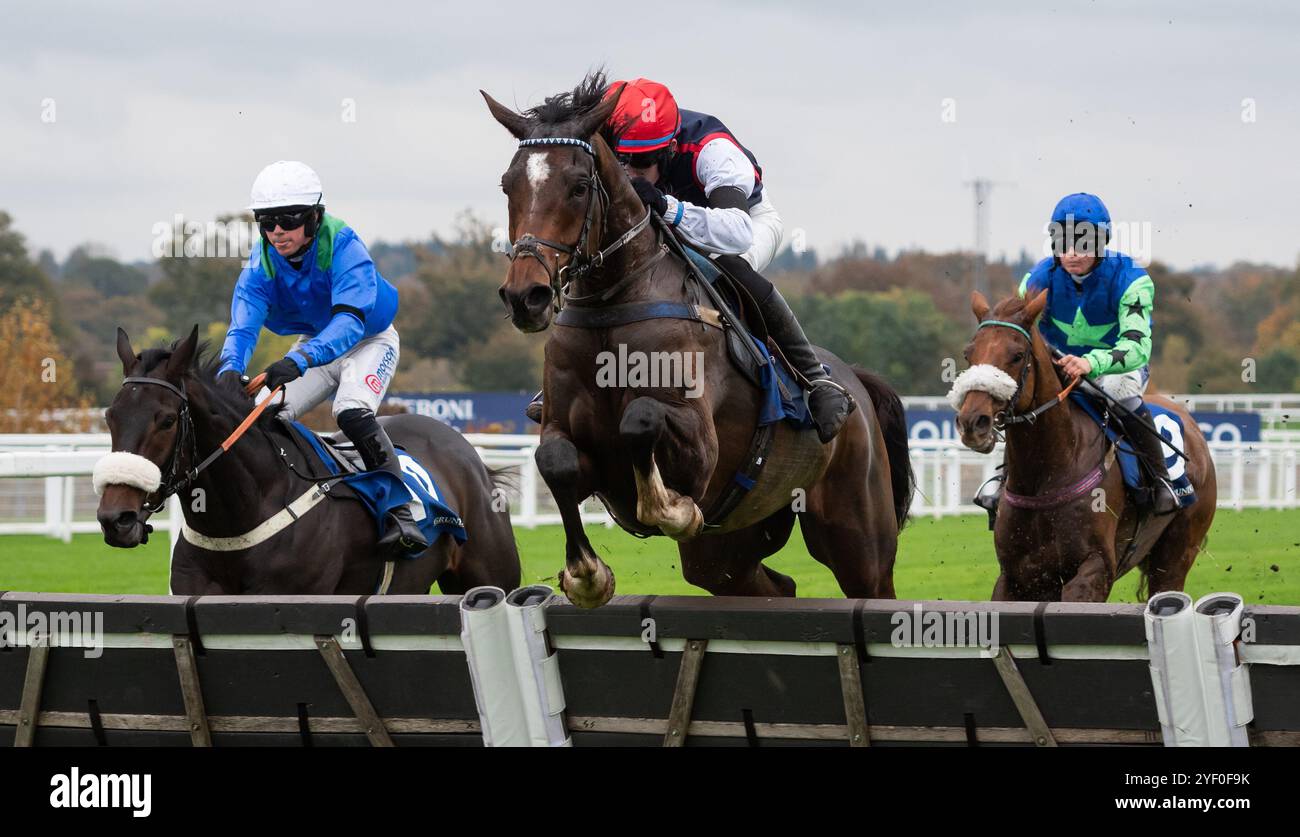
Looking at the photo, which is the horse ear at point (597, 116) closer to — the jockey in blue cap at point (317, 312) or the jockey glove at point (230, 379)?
the jockey in blue cap at point (317, 312)

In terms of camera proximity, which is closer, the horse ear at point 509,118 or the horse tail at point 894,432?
the horse ear at point 509,118

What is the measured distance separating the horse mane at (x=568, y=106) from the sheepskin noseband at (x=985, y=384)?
6.81 feet

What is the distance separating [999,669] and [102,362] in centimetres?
4313

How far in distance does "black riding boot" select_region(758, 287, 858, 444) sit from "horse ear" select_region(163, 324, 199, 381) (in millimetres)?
2007

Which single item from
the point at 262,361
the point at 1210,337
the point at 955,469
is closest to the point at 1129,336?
the point at 955,469

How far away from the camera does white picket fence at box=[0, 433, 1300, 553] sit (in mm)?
13094

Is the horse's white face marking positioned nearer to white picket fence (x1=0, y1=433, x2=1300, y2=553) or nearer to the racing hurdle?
the racing hurdle

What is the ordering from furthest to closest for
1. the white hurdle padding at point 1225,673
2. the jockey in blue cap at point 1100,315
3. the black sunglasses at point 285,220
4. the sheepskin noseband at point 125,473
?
the jockey in blue cap at point 1100,315 → the black sunglasses at point 285,220 → the sheepskin noseband at point 125,473 → the white hurdle padding at point 1225,673

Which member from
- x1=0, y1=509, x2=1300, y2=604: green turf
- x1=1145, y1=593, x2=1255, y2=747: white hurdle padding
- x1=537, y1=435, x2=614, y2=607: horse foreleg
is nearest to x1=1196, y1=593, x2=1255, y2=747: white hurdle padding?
x1=1145, y1=593, x2=1255, y2=747: white hurdle padding

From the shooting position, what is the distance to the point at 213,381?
560cm

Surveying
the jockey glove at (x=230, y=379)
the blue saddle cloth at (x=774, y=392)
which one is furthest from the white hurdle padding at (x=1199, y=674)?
the jockey glove at (x=230, y=379)

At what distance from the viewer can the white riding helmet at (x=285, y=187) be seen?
19.0 ft
